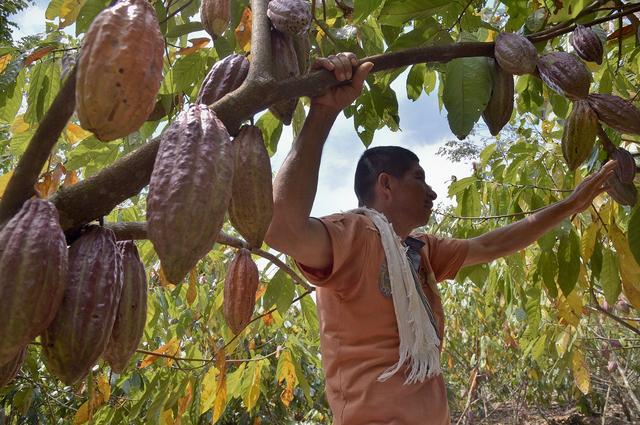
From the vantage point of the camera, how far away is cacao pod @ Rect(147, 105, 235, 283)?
55 centimetres

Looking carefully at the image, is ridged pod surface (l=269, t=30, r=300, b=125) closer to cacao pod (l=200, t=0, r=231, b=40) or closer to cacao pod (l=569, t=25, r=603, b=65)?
cacao pod (l=200, t=0, r=231, b=40)

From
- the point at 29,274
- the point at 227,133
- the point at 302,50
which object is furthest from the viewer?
the point at 302,50

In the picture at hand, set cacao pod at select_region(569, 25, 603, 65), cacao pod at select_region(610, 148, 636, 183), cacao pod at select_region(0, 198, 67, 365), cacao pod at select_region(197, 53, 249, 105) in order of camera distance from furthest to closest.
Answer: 1. cacao pod at select_region(610, 148, 636, 183)
2. cacao pod at select_region(569, 25, 603, 65)
3. cacao pod at select_region(197, 53, 249, 105)
4. cacao pod at select_region(0, 198, 67, 365)

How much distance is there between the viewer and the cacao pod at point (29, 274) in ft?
1.68

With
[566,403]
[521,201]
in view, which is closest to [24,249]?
[521,201]

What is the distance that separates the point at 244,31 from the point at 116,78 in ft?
4.36

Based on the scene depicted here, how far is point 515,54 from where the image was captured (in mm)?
1231

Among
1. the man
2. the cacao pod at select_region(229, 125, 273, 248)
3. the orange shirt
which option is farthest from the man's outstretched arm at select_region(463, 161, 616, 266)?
the cacao pod at select_region(229, 125, 273, 248)

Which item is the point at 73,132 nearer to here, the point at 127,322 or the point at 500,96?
the point at 500,96

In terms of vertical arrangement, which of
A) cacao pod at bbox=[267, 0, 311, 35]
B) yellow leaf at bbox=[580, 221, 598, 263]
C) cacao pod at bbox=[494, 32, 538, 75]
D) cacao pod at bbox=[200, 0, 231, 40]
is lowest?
yellow leaf at bbox=[580, 221, 598, 263]

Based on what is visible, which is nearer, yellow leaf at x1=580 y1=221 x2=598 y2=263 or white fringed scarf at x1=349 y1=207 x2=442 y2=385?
white fringed scarf at x1=349 y1=207 x2=442 y2=385

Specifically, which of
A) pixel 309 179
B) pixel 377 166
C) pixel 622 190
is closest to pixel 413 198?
pixel 377 166

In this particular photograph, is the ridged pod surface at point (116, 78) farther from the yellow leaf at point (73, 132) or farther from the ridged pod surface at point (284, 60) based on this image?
the yellow leaf at point (73, 132)

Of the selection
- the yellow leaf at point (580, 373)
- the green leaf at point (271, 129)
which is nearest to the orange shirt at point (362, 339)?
the green leaf at point (271, 129)
